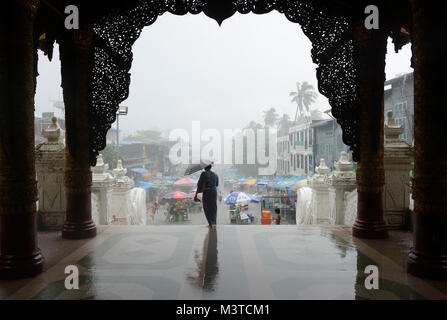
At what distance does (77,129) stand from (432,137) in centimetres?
506

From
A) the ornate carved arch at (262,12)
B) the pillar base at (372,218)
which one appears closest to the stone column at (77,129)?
the ornate carved arch at (262,12)

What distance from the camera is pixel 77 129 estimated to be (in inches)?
236

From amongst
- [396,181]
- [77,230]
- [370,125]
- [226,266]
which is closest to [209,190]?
[77,230]

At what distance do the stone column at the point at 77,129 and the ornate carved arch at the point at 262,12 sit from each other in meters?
0.16

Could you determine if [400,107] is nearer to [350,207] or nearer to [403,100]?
[403,100]

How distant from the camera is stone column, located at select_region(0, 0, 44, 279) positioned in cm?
398

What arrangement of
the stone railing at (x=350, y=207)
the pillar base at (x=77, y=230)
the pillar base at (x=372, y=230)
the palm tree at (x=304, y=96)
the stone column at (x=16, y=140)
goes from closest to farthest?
the stone column at (x=16, y=140) < the pillar base at (x=372, y=230) < the pillar base at (x=77, y=230) < the stone railing at (x=350, y=207) < the palm tree at (x=304, y=96)

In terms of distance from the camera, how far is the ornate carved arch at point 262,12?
19.1 ft

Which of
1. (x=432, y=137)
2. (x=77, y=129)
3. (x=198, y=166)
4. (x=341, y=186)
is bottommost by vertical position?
(x=341, y=186)

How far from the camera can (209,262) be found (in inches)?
183

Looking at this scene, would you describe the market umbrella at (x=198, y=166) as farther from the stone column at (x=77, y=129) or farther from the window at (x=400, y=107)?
the window at (x=400, y=107)

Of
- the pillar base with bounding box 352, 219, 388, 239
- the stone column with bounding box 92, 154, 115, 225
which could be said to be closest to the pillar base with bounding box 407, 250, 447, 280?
the pillar base with bounding box 352, 219, 388, 239

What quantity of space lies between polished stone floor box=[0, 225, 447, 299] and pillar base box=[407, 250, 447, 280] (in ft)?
0.32

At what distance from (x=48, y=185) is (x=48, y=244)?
1.80m
